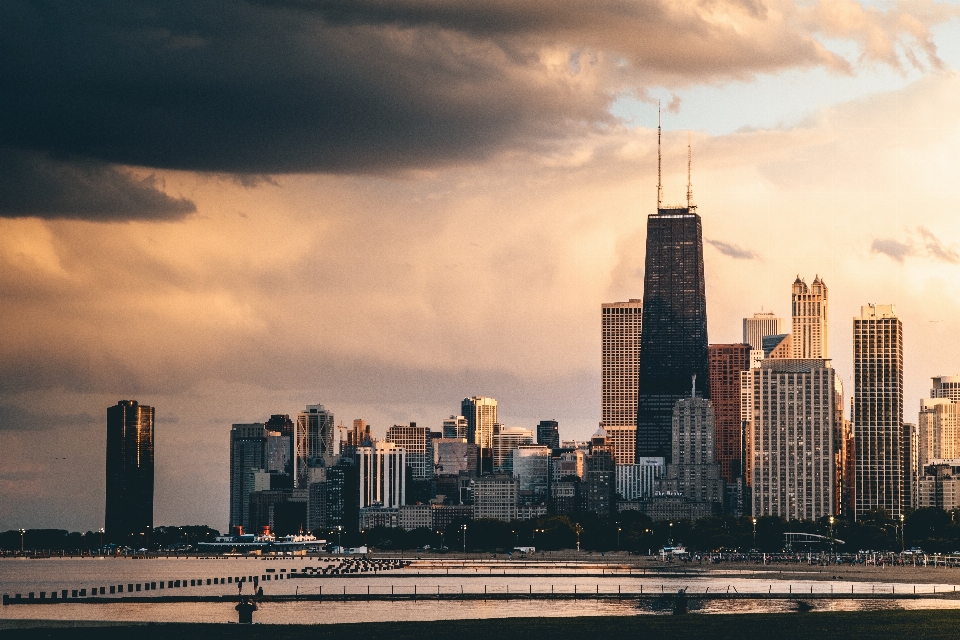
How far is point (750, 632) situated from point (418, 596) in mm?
60809

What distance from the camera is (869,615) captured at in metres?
131

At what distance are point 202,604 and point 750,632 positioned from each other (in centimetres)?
6839

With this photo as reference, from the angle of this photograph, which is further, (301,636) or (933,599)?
(933,599)

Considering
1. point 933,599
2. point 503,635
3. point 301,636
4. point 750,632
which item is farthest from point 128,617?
point 933,599

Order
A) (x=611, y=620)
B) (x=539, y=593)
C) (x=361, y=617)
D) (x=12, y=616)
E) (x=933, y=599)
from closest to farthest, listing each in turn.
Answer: (x=611, y=620), (x=361, y=617), (x=12, y=616), (x=933, y=599), (x=539, y=593)

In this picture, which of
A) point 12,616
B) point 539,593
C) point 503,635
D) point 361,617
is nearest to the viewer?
point 503,635

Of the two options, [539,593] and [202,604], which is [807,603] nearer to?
[539,593]

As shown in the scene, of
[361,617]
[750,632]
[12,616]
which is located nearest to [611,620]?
[750,632]

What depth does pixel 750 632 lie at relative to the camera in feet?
378

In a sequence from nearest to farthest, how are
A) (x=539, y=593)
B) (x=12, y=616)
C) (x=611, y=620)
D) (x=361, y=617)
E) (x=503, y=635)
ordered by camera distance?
(x=503, y=635)
(x=611, y=620)
(x=361, y=617)
(x=12, y=616)
(x=539, y=593)

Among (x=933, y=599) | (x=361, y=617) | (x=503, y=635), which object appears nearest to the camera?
(x=503, y=635)

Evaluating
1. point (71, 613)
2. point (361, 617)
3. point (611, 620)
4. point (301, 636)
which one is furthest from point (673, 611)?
point (71, 613)

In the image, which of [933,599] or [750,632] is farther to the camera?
[933,599]

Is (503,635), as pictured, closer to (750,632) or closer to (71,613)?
(750,632)
